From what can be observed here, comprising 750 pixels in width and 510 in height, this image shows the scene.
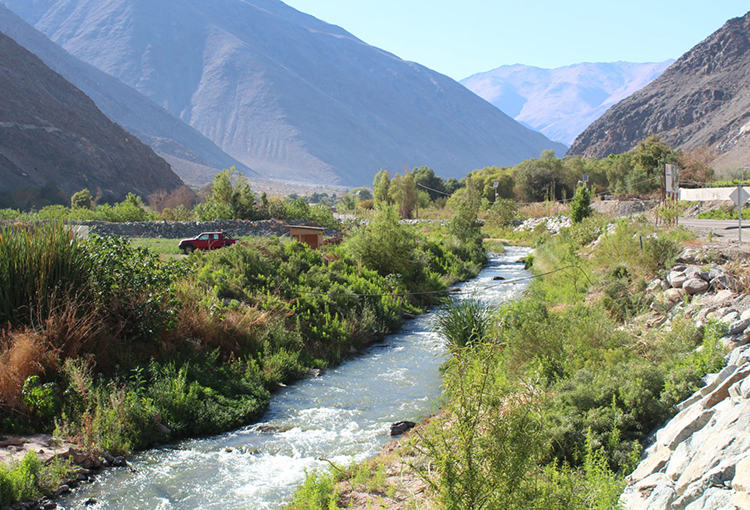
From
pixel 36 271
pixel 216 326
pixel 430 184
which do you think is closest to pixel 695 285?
pixel 216 326

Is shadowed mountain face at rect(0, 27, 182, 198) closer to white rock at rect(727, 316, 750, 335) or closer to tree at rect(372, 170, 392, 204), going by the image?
tree at rect(372, 170, 392, 204)

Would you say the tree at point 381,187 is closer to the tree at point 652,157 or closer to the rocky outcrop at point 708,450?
the tree at point 652,157

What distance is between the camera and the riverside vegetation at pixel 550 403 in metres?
4.89

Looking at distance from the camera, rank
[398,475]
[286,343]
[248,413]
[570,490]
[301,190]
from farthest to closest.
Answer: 1. [301,190]
2. [286,343]
3. [248,413]
4. [398,475]
5. [570,490]

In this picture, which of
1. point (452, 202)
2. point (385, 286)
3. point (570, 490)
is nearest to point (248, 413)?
point (570, 490)

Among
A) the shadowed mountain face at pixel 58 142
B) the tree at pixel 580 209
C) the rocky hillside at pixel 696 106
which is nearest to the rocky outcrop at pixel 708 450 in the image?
the tree at pixel 580 209

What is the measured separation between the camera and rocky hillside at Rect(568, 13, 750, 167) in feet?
351

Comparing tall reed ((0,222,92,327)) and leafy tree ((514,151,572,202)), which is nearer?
tall reed ((0,222,92,327))

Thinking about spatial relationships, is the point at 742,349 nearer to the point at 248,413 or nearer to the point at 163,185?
the point at 248,413

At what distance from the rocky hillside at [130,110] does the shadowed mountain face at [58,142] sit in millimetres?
54066

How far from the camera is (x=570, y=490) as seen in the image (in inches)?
221

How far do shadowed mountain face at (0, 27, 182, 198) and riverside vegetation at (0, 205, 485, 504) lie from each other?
201ft

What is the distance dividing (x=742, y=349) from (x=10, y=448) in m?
9.85

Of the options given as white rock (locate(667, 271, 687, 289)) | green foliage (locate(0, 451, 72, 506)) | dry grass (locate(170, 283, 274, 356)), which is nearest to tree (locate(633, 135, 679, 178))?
white rock (locate(667, 271, 687, 289))
